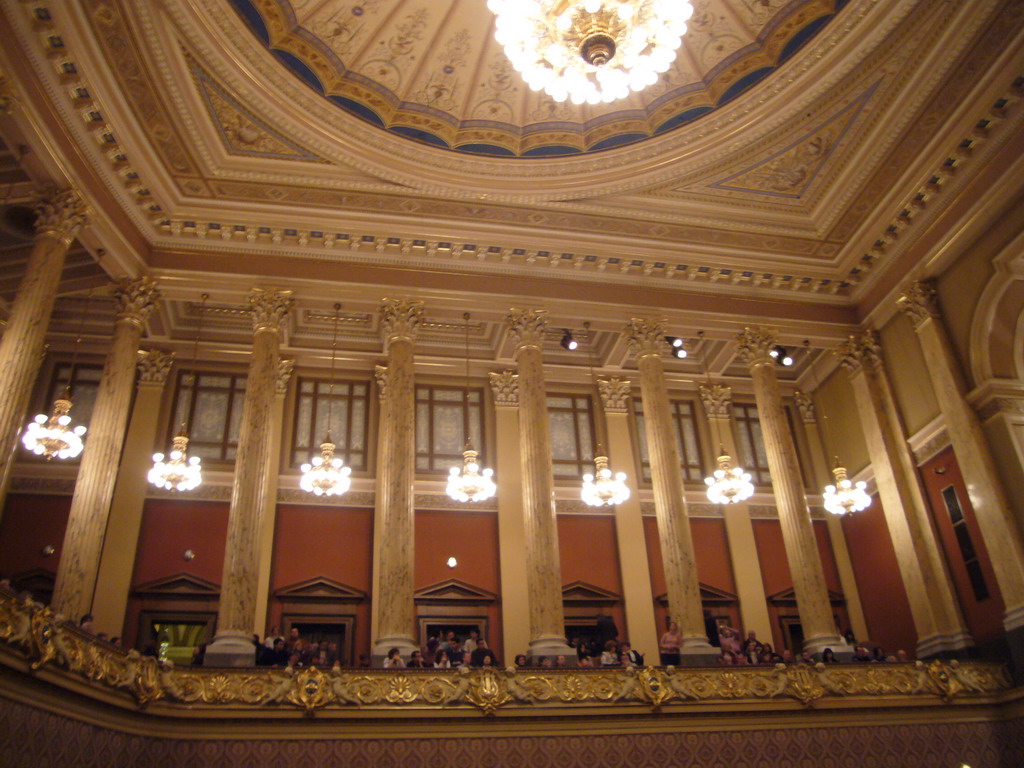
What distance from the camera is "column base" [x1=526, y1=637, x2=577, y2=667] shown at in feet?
37.7

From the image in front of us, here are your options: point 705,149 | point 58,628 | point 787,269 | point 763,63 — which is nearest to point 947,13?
point 763,63

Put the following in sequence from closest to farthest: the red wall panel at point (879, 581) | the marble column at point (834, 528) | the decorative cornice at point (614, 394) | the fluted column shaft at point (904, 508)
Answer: the fluted column shaft at point (904, 508)
the red wall panel at point (879, 581)
the marble column at point (834, 528)
the decorative cornice at point (614, 394)

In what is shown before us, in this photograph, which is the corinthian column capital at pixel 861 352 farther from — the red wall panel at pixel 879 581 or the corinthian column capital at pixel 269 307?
the corinthian column capital at pixel 269 307

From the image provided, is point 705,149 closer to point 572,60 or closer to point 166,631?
point 572,60

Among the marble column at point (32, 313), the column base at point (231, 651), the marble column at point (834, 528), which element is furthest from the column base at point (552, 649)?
the marble column at point (32, 313)

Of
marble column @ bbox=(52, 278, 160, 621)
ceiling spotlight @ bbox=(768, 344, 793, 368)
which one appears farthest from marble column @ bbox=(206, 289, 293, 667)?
ceiling spotlight @ bbox=(768, 344, 793, 368)

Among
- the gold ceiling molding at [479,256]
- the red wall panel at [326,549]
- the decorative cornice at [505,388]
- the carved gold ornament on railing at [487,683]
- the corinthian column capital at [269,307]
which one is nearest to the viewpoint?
the carved gold ornament on railing at [487,683]

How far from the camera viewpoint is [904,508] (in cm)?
1423

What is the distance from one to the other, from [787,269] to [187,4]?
34.9 ft

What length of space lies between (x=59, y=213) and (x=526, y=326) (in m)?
7.06

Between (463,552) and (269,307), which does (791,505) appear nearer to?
(463,552)

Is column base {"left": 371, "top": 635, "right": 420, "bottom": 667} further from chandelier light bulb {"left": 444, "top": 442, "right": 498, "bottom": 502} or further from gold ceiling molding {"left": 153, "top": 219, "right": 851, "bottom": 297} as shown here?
gold ceiling molding {"left": 153, "top": 219, "right": 851, "bottom": 297}

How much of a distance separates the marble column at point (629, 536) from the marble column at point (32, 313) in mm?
10132

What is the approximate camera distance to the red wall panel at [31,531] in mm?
13930
